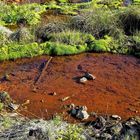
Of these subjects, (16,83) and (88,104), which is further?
(16,83)

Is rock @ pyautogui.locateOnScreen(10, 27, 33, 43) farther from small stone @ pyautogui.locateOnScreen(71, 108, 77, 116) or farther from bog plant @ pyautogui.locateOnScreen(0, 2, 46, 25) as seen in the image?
small stone @ pyautogui.locateOnScreen(71, 108, 77, 116)

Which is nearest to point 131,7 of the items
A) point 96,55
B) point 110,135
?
point 96,55

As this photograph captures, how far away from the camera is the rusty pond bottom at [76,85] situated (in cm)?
1096

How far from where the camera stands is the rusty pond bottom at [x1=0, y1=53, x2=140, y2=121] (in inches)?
432

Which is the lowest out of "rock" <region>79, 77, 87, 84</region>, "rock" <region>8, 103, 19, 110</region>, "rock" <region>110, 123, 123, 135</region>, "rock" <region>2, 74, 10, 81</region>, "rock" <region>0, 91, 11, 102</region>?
"rock" <region>2, 74, 10, 81</region>

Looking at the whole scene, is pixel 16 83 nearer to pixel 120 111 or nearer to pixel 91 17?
pixel 120 111

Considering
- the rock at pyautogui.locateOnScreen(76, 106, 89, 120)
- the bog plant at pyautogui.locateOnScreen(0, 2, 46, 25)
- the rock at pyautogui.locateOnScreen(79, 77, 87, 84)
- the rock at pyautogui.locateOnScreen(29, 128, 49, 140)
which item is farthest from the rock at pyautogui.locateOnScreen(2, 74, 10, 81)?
the rock at pyautogui.locateOnScreen(29, 128, 49, 140)

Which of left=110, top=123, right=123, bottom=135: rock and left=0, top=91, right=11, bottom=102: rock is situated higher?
left=110, top=123, right=123, bottom=135: rock

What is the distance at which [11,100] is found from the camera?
36.5 ft

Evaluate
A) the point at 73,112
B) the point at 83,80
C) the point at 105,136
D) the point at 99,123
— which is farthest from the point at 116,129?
the point at 83,80

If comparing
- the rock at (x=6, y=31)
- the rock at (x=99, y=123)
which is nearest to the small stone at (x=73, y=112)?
the rock at (x=99, y=123)

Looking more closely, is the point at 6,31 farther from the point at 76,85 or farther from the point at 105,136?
the point at 105,136

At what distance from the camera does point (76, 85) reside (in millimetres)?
12156

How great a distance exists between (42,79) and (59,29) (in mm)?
3084
